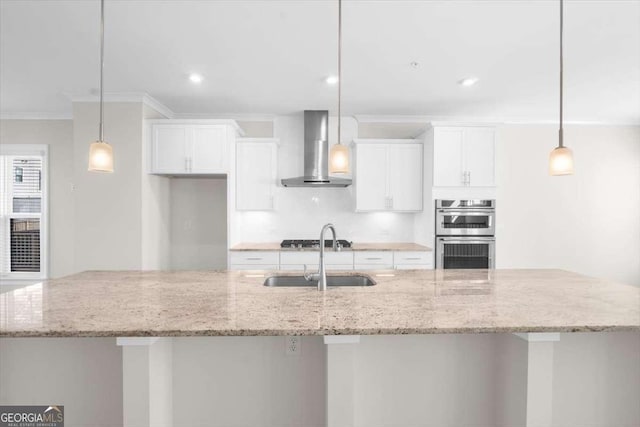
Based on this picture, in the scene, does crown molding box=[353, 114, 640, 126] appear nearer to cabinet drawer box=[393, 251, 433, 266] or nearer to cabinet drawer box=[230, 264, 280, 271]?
cabinet drawer box=[393, 251, 433, 266]

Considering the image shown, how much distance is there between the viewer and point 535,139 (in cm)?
500

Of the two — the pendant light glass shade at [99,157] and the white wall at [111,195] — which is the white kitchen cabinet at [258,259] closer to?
the white wall at [111,195]

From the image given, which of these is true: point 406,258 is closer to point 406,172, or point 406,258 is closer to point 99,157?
point 406,172

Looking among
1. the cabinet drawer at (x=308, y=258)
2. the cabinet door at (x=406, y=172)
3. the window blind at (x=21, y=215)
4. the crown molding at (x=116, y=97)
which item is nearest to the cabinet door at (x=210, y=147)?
the crown molding at (x=116, y=97)

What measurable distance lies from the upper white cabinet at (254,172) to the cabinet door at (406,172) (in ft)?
5.00

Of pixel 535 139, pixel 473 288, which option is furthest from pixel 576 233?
pixel 473 288

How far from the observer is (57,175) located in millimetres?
4836

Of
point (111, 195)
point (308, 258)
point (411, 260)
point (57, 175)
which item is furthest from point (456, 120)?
point (57, 175)

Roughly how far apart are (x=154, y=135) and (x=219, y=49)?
1.73m

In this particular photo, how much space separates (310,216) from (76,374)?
11.4 feet

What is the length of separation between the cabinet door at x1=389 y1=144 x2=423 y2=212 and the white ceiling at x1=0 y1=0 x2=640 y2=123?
53 cm

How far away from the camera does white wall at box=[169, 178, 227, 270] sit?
190 inches

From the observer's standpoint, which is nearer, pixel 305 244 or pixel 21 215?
pixel 305 244

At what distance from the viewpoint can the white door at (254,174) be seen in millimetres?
4562
